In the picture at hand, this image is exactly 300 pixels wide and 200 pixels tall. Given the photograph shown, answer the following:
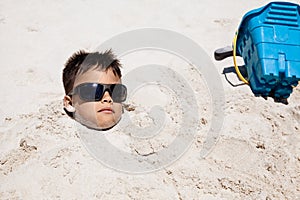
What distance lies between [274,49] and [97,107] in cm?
103

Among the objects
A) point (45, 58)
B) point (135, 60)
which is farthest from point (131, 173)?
point (45, 58)

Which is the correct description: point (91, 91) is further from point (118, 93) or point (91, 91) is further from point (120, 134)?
point (120, 134)

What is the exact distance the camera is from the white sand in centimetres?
169

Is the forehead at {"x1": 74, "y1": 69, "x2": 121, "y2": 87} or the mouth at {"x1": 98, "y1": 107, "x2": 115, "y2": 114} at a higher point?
the forehead at {"x1": 74, "y1": 69, "x2": 121, "y2": 87}

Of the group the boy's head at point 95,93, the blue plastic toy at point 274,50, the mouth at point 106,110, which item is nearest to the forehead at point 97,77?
the boy's head at point 95,93

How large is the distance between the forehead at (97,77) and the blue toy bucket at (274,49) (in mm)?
820

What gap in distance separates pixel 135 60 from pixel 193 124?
65cm

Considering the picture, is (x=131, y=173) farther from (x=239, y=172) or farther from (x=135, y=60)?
(x=135, y=60)

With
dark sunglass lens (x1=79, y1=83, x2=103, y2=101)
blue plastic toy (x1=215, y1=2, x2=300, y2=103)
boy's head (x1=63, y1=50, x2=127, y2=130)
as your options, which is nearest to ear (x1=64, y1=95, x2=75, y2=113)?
boy's head (x1=63, y1=50, x2=127, y2=130)

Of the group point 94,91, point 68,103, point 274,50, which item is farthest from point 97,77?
point 274,50

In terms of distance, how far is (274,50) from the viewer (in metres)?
2.08

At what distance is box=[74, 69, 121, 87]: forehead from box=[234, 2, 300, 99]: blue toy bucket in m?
0.82

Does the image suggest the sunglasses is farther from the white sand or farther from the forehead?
the white sand

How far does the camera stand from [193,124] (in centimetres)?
201
